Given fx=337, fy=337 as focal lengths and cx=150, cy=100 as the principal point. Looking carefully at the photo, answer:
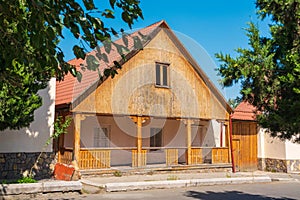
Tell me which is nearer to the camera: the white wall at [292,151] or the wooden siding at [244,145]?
the white wall at [292,151]

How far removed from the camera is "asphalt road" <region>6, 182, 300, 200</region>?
34.2 ft

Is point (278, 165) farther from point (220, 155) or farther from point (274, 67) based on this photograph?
point (274, 67)

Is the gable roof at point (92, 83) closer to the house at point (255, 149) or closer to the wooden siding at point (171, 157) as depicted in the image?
the house at point (255, 149)

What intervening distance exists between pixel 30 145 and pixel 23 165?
31.2 inches

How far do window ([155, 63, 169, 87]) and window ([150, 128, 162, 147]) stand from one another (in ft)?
10.7

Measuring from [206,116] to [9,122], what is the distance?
1070 centimetres

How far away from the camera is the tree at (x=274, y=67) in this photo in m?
5.66

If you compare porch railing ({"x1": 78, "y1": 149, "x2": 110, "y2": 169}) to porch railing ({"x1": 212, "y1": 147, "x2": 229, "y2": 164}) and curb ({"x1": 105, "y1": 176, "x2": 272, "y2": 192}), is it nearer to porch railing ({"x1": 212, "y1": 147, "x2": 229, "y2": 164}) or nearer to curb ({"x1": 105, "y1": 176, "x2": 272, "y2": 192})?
curb ({"x1": 105, "y1": 176, "x2": 272, "y2": 192})

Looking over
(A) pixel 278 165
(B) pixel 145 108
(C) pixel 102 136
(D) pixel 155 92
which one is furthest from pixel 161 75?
(A) pixel 278 165

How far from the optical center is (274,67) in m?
5.84

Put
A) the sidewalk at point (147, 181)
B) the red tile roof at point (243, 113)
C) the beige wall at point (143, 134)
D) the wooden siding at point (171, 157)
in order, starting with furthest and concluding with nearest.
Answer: the red tile roof at point (243, 113) < the beige wall at point (143, 134) < the wooden siding at point (171, 157) < the sidewalk at point (147, 181)

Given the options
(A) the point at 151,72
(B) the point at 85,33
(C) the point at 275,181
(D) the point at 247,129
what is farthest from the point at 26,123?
(D) the point at 247,129

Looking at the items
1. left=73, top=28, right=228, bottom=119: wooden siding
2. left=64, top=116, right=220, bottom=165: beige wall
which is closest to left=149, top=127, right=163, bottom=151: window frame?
left=64, top=116, right=220, bottom=165: beige wall

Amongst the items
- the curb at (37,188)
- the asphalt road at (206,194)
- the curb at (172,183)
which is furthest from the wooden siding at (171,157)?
the curb at (37,188)
